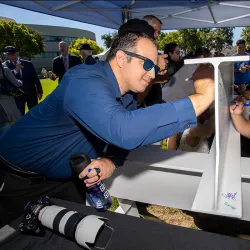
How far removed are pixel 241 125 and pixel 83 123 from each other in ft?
4.87

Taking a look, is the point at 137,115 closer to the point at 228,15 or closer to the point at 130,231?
the point at 130,231

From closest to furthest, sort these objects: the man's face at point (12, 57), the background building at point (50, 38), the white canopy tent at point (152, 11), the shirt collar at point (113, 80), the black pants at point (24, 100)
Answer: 1. the shirt collar at point (113, 80)
2. the white canopy tent at point (152, 11)
3. the man's face at point (12, 57)
4. the black pants at point (24, 100)
5. the background building at point (50, 38)

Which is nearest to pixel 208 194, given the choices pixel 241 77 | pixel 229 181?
pixel 229 181

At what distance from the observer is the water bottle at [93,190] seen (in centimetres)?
124

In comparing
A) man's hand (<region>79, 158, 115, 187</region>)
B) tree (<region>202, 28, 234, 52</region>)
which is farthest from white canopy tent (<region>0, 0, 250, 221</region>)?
tree (<region>202, 28, 234, 52</region>)

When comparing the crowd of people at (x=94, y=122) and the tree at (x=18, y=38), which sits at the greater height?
the tree at (x=18, y=38)

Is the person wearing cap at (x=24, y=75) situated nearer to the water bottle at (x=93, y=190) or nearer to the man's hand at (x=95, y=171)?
the man's hand at (x=95, y=171)

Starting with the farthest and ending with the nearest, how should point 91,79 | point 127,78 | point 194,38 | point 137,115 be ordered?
point 194,38
point 127,78
point 91,79
point 137,115

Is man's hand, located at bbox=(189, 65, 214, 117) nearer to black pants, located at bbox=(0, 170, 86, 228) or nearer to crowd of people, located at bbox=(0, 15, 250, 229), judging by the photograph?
crowd of people, located at bbox=(0, 15, 250, 229)

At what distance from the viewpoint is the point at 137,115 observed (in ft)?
3.26

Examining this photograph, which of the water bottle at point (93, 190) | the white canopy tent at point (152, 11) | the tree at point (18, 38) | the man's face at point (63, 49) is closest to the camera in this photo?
the water bottle at point (93, 190)

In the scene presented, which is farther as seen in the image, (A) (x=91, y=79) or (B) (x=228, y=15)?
(B) (x=228, y=15)

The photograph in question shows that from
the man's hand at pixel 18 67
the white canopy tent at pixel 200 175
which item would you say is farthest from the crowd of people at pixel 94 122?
the man's hand at pixel 18 67

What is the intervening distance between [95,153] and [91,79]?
2.51 ft
